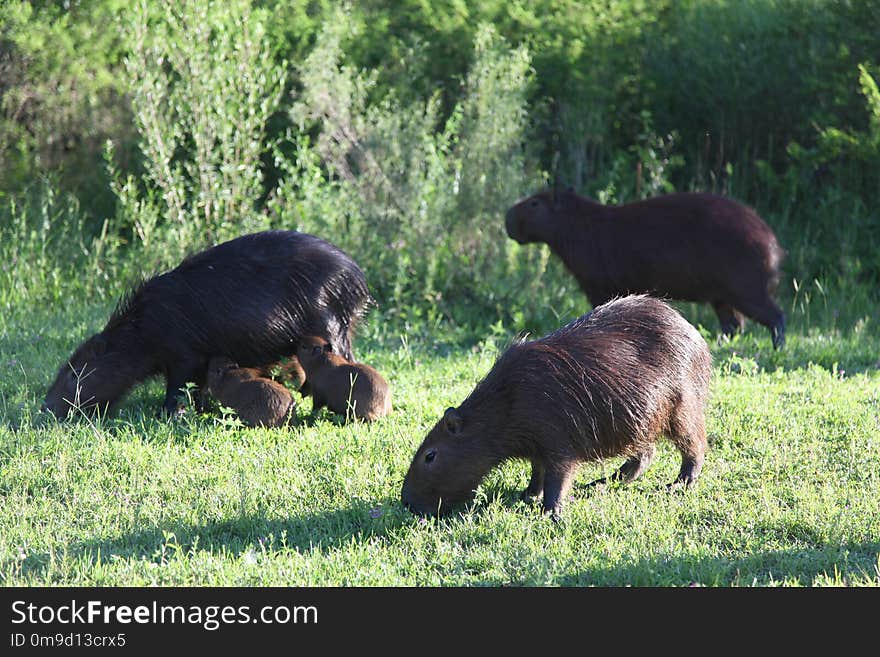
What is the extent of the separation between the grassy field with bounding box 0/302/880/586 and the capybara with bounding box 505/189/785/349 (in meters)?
1.06

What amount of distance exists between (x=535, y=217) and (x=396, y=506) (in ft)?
12.5

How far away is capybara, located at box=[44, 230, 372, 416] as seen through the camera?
20.0ft

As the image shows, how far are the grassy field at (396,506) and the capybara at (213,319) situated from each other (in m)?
0.26

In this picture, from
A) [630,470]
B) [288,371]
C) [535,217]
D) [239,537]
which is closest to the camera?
[239,537]

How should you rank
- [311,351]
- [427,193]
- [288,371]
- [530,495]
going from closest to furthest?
[530,495], [311,351], [288,371], [427,193]

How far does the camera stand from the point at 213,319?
6.13m

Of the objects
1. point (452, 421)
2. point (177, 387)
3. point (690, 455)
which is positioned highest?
point (452, 421)

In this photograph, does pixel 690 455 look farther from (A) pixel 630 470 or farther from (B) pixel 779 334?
(B) pixel 779 334

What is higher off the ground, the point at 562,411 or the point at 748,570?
the point at 562,411

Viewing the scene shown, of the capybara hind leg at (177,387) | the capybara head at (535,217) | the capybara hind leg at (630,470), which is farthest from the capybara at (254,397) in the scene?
the capybara head at (535,217)

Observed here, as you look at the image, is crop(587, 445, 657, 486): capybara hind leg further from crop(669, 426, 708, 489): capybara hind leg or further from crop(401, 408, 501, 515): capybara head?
crop(401, 408, 501, 515): capybara head

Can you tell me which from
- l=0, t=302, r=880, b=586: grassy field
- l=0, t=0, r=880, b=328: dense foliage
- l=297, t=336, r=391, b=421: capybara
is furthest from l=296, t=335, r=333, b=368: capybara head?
l=0, t=0, r=880, b=328: dense foliage

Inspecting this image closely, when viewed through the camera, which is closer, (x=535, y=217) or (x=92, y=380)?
(x=92, y=380)

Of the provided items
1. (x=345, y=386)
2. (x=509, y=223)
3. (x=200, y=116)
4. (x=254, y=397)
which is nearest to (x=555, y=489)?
(x=345, y=386)
